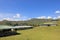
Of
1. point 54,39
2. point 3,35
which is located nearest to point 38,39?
point 54,39

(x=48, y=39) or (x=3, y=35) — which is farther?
(x=3, y=35)

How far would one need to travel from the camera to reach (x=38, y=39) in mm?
33219

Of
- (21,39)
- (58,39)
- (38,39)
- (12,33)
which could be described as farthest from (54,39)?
(12,33)

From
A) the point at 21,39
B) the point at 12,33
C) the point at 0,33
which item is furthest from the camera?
the point at 12,33

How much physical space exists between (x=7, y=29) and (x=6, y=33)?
1.42 m

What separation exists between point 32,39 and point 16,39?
4242mm

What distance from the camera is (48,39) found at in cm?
3341

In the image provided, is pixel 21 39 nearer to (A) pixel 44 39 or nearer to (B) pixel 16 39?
(B) pixel 16 39

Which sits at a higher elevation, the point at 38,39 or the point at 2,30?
the point at 2,30

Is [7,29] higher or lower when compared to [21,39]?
higher

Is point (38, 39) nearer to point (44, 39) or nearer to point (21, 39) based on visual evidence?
point (44, 39)

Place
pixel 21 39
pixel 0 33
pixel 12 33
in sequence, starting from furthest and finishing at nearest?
pixel 12 33 → pixel 0 33 → pixel 21 39

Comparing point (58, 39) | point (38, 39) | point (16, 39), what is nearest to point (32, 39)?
point (38, 39)

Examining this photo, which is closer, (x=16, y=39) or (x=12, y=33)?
(x=16, y=39)
